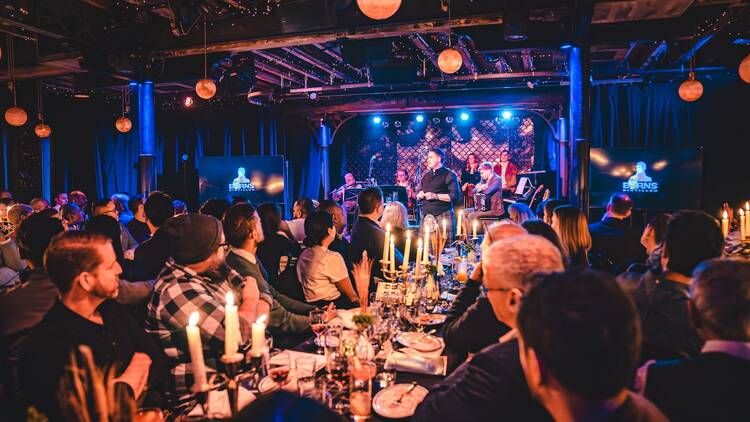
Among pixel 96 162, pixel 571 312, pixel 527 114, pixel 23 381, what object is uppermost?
pixel 527 114

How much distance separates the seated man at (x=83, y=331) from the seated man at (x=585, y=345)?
1.49 meters

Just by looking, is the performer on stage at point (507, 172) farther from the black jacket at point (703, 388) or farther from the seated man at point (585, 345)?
the seated man at point (585, 345)

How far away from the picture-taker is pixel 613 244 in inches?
183

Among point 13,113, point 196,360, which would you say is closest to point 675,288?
point 196,360

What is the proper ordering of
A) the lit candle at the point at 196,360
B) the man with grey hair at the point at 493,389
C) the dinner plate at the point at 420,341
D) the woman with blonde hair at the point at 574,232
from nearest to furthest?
the man with grey hair at the point at 493,389 → the lit candle at the point at 196,360 → the dinner plate at the point at 420,341 → the woman with blonde hair at the point at 574,232

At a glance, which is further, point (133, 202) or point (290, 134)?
point (290, 134)

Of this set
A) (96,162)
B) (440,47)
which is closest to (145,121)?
(440,47)

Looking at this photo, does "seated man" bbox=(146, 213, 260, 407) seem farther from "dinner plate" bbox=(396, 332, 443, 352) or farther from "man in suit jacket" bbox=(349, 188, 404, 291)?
"man in suit jacket" bbox=(349, 188, 404, 291)

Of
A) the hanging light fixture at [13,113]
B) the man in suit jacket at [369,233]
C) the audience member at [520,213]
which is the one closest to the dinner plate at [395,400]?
the man in suit jacket at [369,233]

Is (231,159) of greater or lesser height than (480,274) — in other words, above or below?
above

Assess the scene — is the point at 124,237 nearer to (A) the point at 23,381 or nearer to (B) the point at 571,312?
(A) the point at 23,381

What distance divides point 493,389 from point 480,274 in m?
1.13

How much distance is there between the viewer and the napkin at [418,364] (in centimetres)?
198

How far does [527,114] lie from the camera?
11.6 meters
